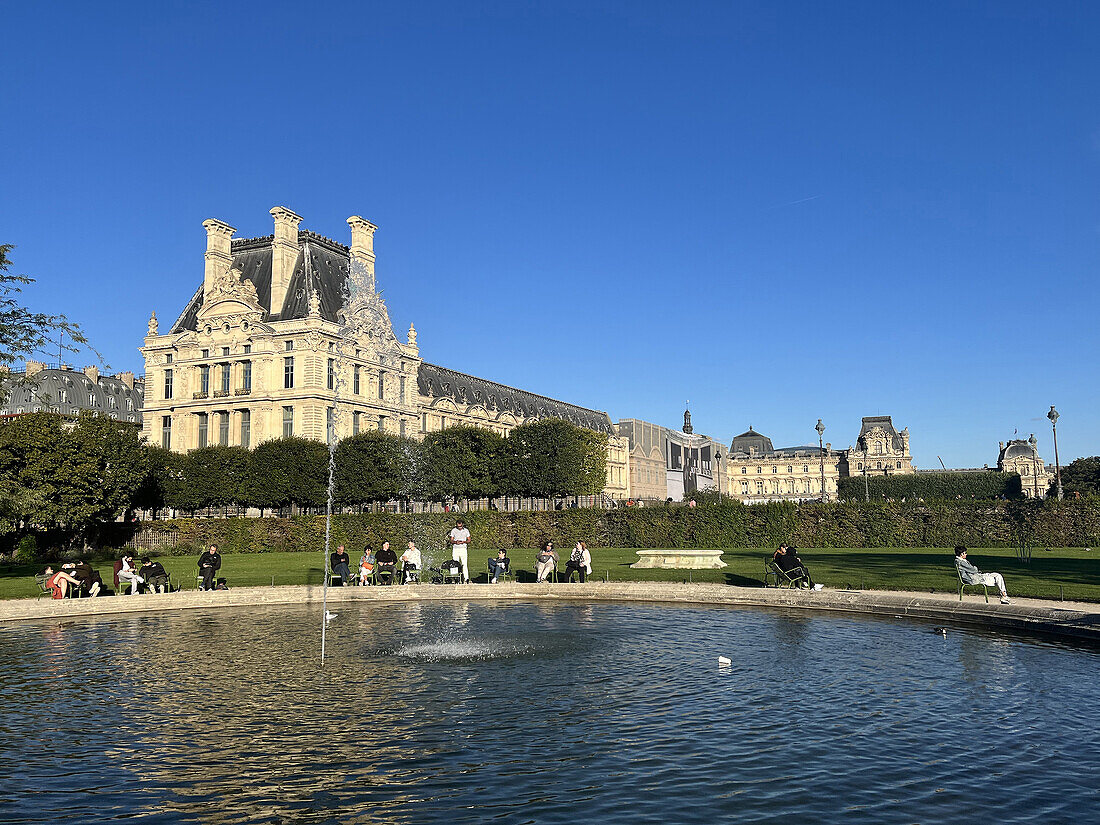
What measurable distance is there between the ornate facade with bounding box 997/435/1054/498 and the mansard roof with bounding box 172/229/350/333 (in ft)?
414

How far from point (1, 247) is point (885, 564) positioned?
30.3m

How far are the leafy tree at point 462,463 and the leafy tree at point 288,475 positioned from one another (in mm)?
7612

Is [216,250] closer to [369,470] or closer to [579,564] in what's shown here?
[369,470]

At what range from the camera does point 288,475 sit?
2299 inches

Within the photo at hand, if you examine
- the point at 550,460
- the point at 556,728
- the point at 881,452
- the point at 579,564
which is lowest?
the point at 556,728

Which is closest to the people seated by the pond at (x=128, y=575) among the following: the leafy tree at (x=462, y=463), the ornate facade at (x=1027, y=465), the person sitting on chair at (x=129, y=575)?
the person sitting on chair at (x=129, y=575)

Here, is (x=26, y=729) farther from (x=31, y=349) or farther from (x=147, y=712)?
(x=31, y=349)

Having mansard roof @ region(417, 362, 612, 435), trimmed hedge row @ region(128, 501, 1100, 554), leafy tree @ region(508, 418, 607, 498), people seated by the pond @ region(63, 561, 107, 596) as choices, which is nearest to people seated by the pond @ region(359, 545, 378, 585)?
people seated by the pond @ region(63, 561, 107, 596)

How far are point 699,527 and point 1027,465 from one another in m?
138

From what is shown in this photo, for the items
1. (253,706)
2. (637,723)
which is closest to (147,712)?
(253,706)

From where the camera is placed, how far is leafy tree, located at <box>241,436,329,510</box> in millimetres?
57812

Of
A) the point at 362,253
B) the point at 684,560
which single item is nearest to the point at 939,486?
the point at 362,253

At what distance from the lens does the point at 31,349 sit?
85.8 feet

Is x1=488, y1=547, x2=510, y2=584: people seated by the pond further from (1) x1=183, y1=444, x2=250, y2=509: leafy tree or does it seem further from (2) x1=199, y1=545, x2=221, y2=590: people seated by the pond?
(1) x1=183, y1=444, x2=250, y2=509: leafy tree
